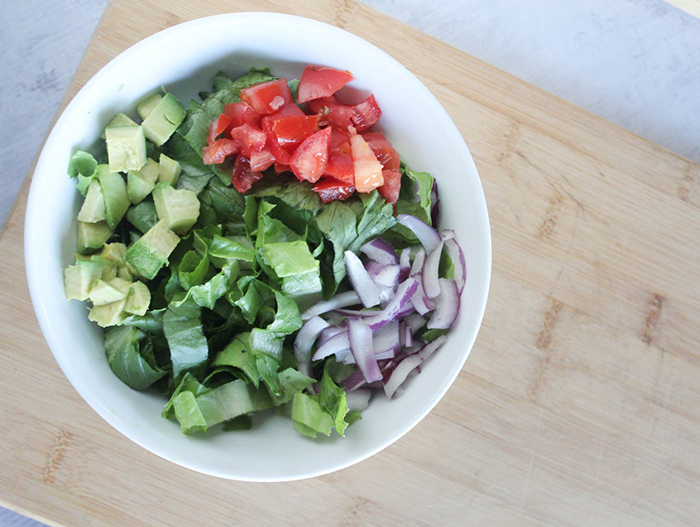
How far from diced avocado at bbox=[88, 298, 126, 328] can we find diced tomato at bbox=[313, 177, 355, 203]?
1.39 feet

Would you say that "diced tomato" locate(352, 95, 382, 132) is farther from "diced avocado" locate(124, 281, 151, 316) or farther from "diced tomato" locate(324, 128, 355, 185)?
"diced avocado" locate(124, 281, 151, 316)

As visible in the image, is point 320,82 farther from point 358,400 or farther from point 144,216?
point 358,400

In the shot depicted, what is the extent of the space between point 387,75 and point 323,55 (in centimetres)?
14

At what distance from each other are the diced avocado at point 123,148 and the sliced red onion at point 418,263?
0.59 m

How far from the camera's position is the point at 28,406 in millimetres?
1351

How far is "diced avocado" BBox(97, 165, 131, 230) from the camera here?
115 cm

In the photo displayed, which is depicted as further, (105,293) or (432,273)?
(432,273)

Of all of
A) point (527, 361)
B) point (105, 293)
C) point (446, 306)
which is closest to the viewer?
point (105, 293)

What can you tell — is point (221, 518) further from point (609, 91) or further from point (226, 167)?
point (609, 91)

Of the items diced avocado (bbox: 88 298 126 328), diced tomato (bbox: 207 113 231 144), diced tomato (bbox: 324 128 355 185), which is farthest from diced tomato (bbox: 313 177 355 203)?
diced avocado (bbox: 88 298 126 328)

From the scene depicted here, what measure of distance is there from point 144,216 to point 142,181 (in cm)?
7

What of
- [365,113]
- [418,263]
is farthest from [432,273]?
[365,113]

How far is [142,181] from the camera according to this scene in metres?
1.15

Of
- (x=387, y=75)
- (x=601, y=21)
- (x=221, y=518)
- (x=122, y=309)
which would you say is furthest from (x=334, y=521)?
(x=601, y=21)
